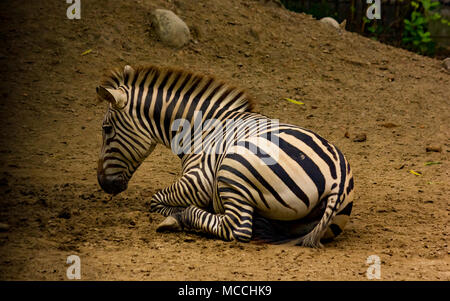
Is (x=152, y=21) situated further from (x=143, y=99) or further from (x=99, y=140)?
(x=143, y=99)

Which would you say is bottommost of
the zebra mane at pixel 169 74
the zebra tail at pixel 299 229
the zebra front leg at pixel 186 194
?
the zebra tail at pixel 299 229

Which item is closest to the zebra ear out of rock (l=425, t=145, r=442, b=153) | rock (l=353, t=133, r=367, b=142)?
rock (l=353, t=133, r=367, b=142)

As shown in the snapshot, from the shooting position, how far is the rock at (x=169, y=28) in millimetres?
9727

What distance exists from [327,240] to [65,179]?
3001mm

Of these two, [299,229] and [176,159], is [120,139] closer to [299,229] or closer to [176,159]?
[299,229]

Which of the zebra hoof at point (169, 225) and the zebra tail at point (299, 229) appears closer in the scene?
the zebra tail at point (299, 229)

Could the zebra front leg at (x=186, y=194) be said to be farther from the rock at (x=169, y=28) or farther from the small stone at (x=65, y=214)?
the rock at (x=169, y=28)

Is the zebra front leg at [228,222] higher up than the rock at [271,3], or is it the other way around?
the rock at [271,3]

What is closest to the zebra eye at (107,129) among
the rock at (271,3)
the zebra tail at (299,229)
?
the zebra tail at (299,229)

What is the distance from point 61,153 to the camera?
6824 mm

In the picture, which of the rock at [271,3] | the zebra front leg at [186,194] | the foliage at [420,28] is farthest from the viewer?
the foliage at [420,28]

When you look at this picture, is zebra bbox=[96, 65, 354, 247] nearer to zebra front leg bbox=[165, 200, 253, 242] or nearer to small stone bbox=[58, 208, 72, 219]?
zebra front leg bbox=[165, 200, 253, 242]

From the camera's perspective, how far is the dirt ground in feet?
12.7

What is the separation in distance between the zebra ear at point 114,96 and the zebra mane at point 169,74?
187mm
